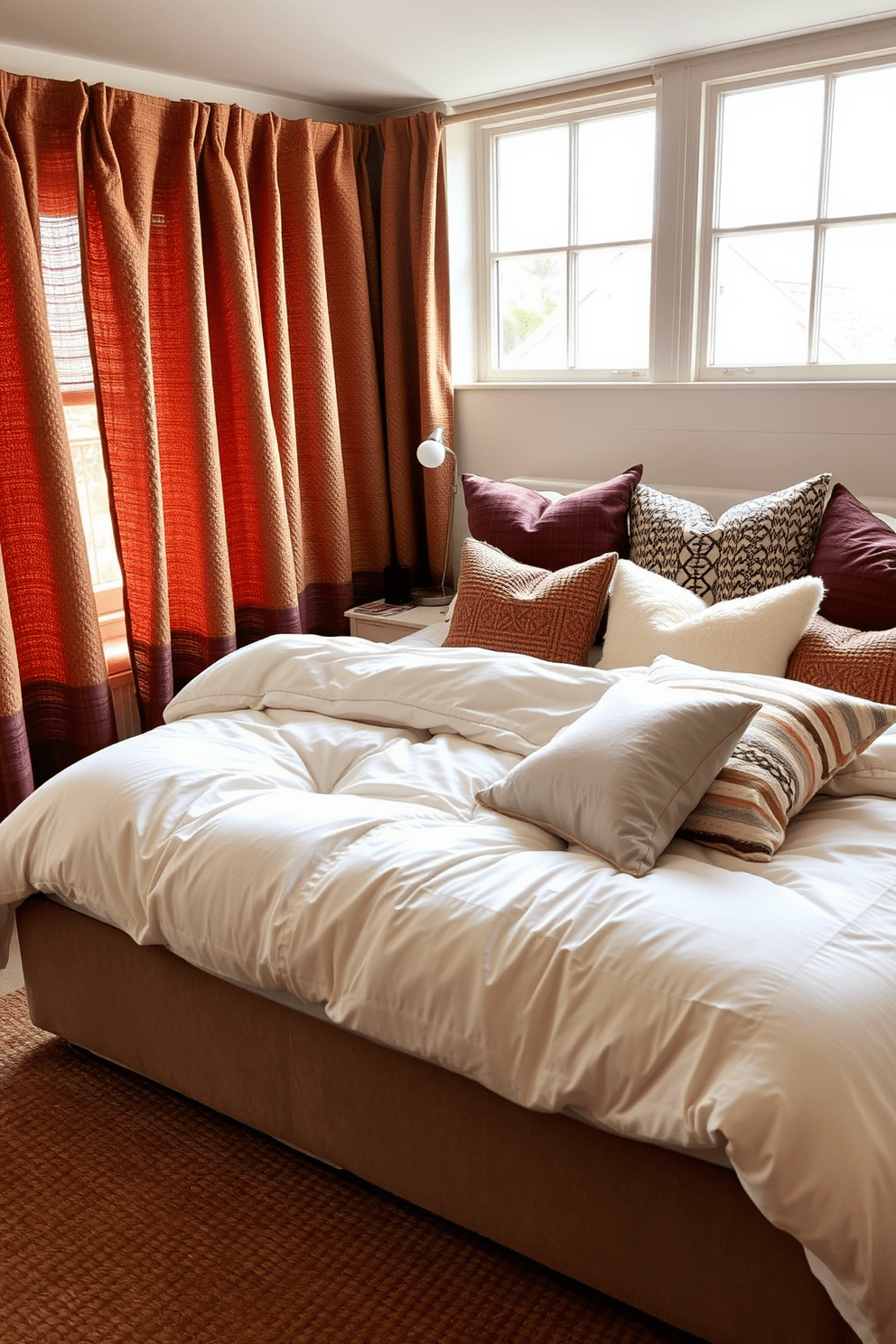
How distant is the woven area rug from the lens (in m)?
1.57

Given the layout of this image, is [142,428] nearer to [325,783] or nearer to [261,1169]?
[325,783]

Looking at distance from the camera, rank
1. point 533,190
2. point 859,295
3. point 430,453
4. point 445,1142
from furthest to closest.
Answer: point 533,190, point 430,453, point 859,295, point 445,1142

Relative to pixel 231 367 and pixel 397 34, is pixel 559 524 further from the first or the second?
pixel 397 34

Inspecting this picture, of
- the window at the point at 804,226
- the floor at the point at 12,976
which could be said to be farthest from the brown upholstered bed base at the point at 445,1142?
the window at the point at 804,226

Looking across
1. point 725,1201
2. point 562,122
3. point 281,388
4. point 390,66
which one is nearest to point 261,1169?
point 725,1201

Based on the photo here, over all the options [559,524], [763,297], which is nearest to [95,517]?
[559,524]

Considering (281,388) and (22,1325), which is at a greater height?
(281,388)

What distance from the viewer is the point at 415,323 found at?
4016 millimetres

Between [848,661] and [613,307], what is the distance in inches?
74.6

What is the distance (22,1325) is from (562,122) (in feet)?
11.9

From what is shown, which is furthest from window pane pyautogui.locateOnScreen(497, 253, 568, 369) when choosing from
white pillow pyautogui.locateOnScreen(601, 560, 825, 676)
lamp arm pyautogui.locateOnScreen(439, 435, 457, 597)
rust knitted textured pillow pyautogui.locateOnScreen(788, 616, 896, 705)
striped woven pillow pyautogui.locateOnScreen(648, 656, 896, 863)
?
striped woven pillow pyautogui.locateOnScreen(648, 656, 896, 863)

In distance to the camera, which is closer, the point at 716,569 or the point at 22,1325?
the point at 22,1325

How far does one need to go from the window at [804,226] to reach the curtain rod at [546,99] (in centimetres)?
25

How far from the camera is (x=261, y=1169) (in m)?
1.88
